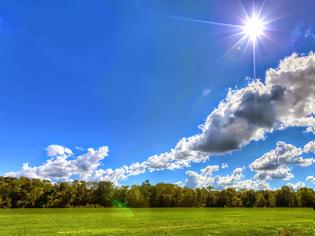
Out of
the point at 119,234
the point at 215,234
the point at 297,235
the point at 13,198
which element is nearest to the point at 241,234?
the point at 215,234

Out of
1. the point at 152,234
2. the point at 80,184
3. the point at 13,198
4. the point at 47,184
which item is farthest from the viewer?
the point at 80,184

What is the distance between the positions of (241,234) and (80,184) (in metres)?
158

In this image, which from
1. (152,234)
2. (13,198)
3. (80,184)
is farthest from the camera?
(80,184)

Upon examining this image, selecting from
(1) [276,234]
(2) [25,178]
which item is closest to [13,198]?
(2) [25,178]

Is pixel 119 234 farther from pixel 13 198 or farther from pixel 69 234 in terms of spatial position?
pixel 13 198

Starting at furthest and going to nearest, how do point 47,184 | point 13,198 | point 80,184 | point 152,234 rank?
point 80,184
point 47,184
point 13,198
point 152,234

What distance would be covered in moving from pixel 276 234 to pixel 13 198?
145m

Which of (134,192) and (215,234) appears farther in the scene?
(134,192)

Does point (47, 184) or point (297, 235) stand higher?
point (47, 184)

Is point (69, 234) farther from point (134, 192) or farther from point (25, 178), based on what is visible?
point (134, 192)

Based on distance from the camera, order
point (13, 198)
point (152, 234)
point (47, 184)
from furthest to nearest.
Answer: point (47, 184) < point (13, 198) < point (152, 234)

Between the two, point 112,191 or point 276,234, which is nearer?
point 276,234

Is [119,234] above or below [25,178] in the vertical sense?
below

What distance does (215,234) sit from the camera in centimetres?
4122
